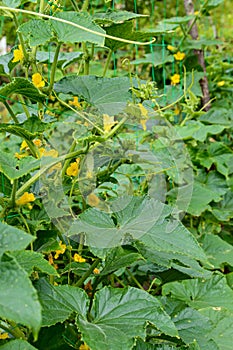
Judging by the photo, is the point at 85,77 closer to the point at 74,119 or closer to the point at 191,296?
the point at 74,119

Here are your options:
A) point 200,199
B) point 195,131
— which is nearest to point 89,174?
point 200,199

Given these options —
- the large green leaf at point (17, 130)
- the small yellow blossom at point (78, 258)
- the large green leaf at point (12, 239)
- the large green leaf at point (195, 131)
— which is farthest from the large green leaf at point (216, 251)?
the large green leaf at point (12, 239)

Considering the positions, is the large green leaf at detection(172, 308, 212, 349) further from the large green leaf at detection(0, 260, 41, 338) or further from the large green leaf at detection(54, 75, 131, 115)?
the large green leaf at detection(0, 260, 41, 338)

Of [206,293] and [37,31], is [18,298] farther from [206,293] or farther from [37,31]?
[206,293]

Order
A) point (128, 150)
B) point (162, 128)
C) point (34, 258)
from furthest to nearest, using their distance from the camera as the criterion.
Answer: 1. point (162, 128)
2. point (128, 150)
3. point (34, 258)

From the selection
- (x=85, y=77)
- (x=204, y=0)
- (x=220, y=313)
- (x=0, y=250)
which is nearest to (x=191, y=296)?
(x=220, y=313)

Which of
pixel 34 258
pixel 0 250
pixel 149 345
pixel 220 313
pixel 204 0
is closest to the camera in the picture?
pixel 0 250
